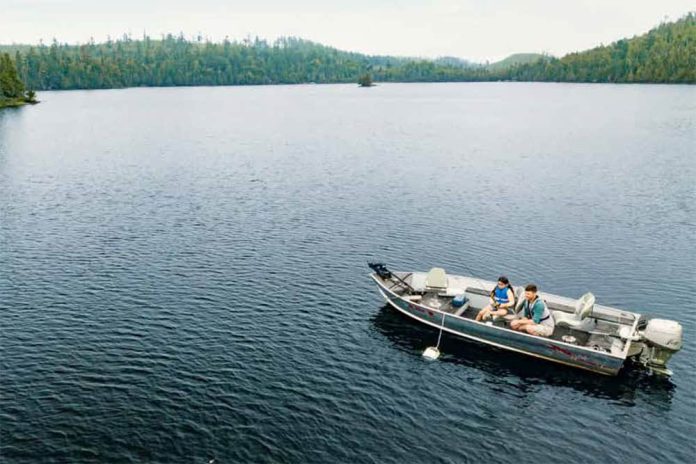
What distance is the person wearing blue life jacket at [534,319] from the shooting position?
41812mm

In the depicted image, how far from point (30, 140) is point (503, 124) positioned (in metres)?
144

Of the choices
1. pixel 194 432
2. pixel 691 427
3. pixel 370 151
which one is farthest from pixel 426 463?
pixel 370 151

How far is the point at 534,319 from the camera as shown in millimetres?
42562

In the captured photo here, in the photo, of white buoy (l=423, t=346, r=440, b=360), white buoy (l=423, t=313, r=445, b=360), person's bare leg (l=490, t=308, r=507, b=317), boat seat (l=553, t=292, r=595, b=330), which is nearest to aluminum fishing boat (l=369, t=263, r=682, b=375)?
boat seat (l=553, t=292, r=595, b=330)

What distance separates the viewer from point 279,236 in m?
70.3

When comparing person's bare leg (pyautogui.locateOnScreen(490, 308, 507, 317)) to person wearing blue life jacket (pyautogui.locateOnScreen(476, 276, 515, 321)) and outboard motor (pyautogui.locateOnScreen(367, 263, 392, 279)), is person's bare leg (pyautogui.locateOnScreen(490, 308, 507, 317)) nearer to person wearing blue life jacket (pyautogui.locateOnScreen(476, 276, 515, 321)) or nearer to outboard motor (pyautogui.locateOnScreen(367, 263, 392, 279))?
person wearing blue life jacket (pyautogui.locateOnScreen(476, 276, 515, 321))

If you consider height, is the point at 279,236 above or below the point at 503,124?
below

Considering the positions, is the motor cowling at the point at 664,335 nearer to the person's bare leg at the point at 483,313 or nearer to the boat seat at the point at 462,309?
the person's bare leg at the point at 483,313

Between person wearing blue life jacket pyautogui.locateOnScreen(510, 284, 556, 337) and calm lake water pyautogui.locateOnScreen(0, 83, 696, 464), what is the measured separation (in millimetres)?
2485

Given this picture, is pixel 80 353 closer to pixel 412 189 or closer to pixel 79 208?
pixel 79 208

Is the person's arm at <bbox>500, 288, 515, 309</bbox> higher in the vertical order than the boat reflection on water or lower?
higher

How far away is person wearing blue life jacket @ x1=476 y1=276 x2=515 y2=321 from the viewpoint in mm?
43938

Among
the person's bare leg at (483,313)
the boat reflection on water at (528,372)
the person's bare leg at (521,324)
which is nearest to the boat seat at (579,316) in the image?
the person's bare leg at (521,324)

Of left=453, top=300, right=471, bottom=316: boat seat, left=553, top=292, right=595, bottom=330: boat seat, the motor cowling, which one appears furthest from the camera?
left=453, top=300, right=471, bottom=316: boat seat
